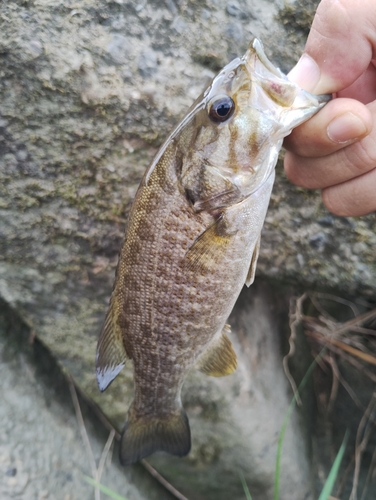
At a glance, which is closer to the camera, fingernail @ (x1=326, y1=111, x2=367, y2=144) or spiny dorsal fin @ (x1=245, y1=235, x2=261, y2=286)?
fingernail @ (x1=326, y1=111, x2=367, y2=144)

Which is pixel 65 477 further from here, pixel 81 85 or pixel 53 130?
pixel 81 85

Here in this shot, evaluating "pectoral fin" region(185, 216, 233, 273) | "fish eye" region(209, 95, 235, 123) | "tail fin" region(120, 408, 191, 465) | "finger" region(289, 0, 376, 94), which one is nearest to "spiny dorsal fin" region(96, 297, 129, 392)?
"tail fin" region(120, 408, 191, 465)

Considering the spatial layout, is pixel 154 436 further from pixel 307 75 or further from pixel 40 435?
pixel 307 75

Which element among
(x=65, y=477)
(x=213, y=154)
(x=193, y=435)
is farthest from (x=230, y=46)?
(x=65, y=477)

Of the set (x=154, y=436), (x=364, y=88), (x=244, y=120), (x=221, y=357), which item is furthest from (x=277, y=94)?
(x=154, y=436)

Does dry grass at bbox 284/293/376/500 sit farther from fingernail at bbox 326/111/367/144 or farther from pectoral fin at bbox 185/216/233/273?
fingernail at bbox 326/111/367/144

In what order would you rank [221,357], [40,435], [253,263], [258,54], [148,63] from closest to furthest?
1. [258,54]
2. [253,263]
3. [221,357]
4. [148,63]
5. [40,435]

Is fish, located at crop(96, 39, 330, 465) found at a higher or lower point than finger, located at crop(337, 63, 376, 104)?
lower

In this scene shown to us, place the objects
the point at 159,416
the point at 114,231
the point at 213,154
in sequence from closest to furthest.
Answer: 1. the point at 213,154
2. the point at 159,416
3. the point at 114,231
